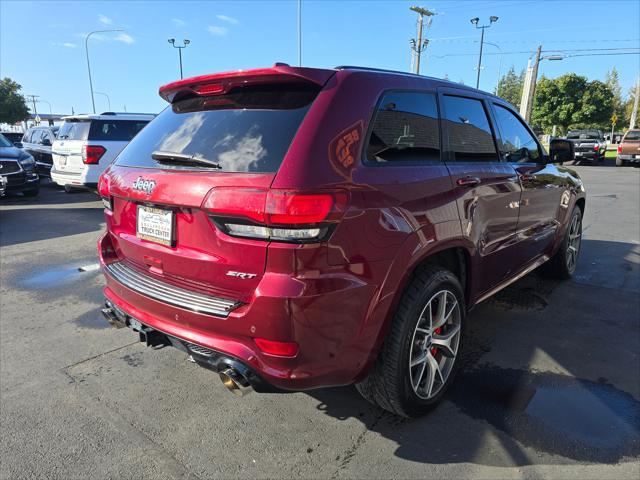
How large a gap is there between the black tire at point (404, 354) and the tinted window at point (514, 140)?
148 cm

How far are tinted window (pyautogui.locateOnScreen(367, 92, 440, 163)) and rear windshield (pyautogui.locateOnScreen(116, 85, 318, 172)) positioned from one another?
38 cm

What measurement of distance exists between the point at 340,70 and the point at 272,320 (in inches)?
48.9

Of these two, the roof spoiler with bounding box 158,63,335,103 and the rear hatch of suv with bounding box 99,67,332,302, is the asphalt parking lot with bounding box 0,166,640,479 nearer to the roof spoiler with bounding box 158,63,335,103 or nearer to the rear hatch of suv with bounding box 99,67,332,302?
the rear hatch of suv with bounding box 99,67,332,302

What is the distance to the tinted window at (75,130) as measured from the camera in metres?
9.87

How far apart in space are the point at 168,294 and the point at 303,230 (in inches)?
33.9

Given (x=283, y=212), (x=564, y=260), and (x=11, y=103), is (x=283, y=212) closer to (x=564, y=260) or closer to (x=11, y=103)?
(x=564, y=260)

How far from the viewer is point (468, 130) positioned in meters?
2.99

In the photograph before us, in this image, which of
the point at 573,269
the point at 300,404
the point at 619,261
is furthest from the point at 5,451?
the point at 619,261

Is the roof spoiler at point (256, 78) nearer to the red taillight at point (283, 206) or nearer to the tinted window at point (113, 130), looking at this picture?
the red taillight at point (283, 206)

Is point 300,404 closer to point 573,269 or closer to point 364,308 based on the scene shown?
point 364,308

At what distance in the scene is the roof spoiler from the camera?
2102 millimetres

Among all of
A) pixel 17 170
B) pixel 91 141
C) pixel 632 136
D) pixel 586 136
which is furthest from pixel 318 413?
pixel 586 136

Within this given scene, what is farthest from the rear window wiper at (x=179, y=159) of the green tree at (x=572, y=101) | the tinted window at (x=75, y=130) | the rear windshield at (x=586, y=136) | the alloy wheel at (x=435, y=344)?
the green tree at (x=572, y=101)

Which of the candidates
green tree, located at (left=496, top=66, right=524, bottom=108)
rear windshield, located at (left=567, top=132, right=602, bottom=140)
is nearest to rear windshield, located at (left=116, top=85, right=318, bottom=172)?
rear windshield, located at (left=567, top=132, right=602, bottom=140)
